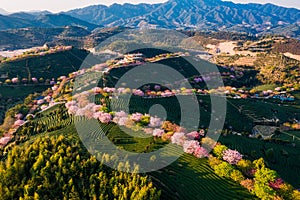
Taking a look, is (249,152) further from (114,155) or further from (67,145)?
(67,145)

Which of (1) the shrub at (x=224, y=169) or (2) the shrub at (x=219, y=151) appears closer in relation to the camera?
(1) the shrub at (x=224, y=169)

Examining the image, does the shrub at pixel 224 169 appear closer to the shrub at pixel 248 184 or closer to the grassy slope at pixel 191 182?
the grassy slope at pixel 191 182

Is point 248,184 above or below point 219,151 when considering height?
below

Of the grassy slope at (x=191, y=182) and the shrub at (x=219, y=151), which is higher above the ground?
the shrub at (x=219, y=151)

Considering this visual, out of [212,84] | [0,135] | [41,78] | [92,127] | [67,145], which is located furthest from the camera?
[212,84]

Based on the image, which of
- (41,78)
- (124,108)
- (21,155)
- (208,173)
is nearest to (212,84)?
(124,108)

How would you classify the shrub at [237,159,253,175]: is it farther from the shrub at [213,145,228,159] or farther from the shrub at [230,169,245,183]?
the shrub at [213,145,228,159]

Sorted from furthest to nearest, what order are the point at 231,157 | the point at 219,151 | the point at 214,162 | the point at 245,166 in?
the point at 219,151 → the point at 231,157 → the point at 214,162 → the point at 245,166

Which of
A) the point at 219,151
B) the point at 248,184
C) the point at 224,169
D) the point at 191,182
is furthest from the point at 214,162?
the point at 248,184

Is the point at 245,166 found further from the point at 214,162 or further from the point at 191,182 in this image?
the point at 191,182

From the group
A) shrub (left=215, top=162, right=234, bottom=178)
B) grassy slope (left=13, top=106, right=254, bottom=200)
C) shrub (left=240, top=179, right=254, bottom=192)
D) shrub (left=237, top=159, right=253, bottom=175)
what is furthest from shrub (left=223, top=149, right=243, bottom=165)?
shrub (left=240, top=179, right=254, bottom=192)

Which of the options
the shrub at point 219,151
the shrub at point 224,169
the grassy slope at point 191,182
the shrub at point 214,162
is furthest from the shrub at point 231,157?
the grassy slope at point 191,182
